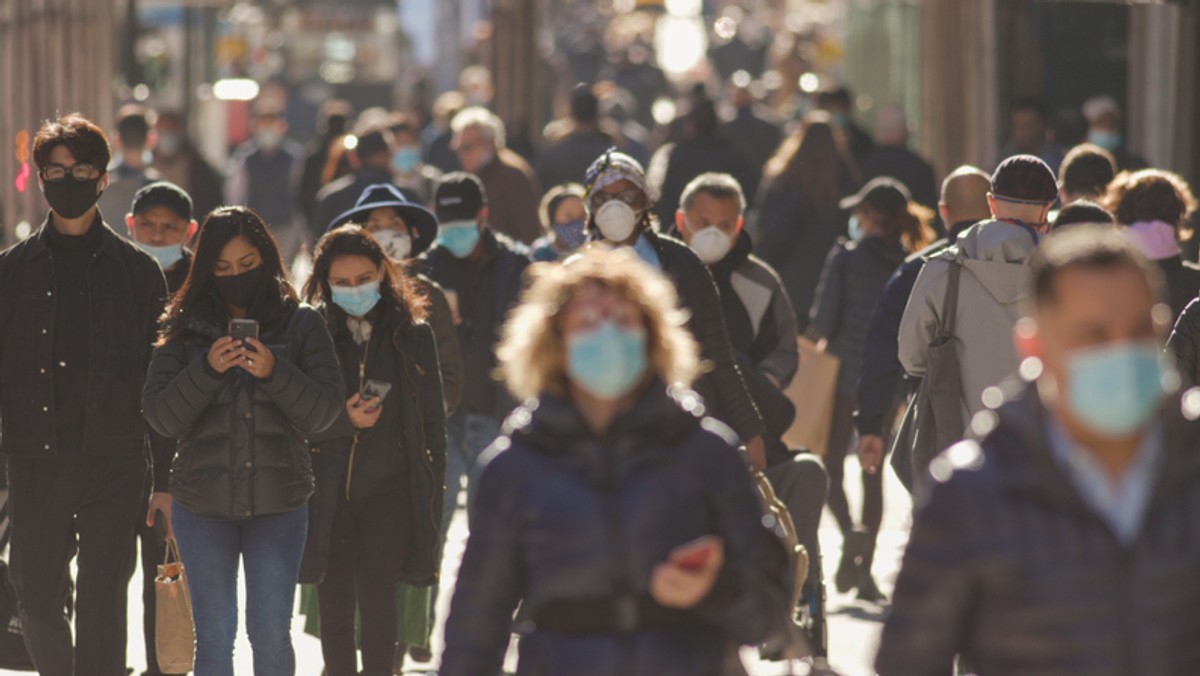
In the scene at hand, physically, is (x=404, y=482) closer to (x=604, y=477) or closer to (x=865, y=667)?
(x=865, y=667)

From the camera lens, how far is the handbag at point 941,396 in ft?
25.9

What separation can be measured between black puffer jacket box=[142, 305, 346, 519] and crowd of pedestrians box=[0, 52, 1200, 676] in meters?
0.01

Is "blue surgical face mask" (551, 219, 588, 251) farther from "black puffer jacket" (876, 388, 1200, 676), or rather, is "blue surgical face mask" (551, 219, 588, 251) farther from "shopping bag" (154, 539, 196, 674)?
"black puffer jacket" (876, 388, 1200, 676)

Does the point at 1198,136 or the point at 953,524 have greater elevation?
the point at 1198,136

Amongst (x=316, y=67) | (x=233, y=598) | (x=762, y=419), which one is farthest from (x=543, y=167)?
(x=316, y=67)

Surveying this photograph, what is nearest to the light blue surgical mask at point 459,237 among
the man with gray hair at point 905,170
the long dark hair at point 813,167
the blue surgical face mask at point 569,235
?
the blue surgical face mask at point 569,235

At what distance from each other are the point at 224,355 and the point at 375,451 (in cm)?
105

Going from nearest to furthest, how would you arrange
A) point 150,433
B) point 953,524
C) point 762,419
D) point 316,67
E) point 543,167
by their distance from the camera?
point 953,524, point 150,433, point 762,419, point 543,167, point 316,67

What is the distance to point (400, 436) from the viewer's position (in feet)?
26.6

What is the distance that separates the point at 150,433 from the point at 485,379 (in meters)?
2.64

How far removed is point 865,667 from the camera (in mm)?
8836

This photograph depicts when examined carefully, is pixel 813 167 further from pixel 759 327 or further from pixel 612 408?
pixel 612 408

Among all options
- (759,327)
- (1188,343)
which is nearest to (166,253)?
(759,327)

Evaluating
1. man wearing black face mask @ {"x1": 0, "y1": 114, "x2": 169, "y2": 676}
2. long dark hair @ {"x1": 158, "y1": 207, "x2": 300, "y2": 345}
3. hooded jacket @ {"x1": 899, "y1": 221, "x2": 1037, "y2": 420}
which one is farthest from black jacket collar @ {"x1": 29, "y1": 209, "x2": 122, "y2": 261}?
hooded jacket @ {"x1": 899, "y1": 221, "x2": 1037, "y2": 420}
